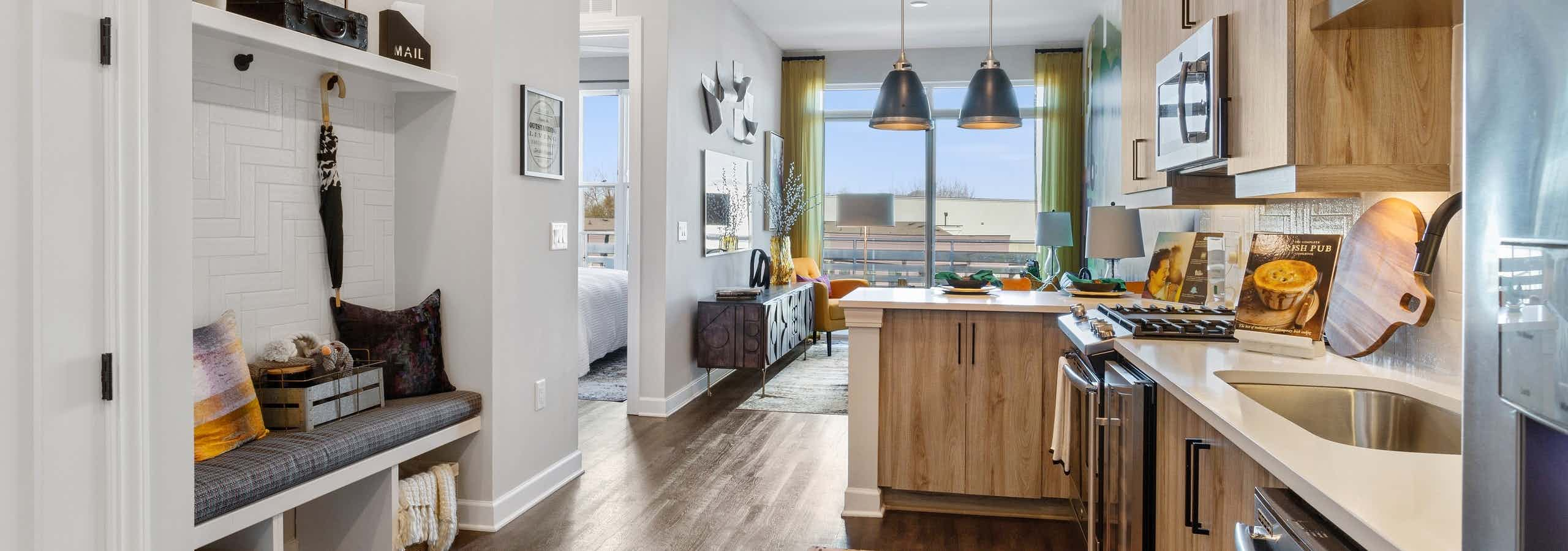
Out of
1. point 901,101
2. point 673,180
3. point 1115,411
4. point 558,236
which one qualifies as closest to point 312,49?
point 558,236

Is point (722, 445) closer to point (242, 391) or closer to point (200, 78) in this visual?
point (242, 391)

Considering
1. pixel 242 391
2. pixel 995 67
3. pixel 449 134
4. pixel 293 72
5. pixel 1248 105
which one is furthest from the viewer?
pixel 995 67

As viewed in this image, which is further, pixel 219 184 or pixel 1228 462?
pixel 219 184

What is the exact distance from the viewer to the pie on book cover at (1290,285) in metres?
2.12

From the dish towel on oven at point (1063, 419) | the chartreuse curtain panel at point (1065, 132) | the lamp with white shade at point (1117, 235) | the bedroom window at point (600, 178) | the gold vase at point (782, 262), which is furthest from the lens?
the bedroom window at point (600, 178)

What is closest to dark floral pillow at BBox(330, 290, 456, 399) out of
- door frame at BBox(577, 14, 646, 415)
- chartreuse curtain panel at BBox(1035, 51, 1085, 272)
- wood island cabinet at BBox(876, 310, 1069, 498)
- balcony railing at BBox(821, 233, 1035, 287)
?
wood island cabinet at BBox(876, 310, 1069, 498)

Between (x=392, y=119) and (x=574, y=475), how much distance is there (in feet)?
5.22

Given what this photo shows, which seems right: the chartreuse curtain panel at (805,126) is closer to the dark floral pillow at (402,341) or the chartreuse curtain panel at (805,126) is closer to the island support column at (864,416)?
the island support column at (864,416)

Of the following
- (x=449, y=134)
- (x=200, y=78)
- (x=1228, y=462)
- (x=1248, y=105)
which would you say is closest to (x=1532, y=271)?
(x=1228, y=462)

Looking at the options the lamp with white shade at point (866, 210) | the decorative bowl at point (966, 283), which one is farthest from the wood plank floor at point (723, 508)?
the lamp with white shade at point (866, 210)

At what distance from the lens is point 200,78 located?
2.42 meters

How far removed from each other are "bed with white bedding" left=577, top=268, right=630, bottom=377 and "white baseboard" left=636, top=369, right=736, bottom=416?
0.77 m

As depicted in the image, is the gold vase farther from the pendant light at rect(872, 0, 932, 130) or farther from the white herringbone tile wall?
the white herringbone tile wall

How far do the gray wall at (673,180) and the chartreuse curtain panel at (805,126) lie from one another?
7.72ft
